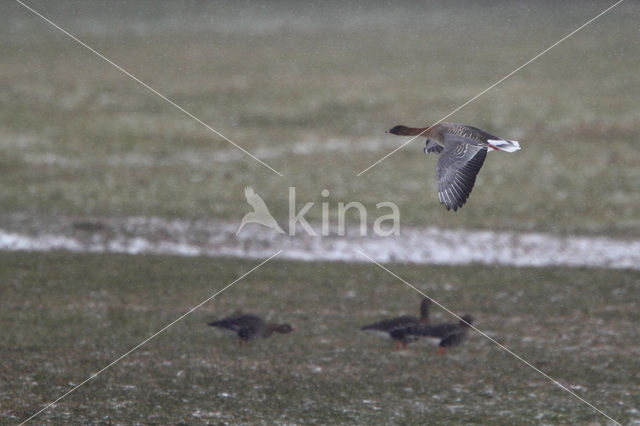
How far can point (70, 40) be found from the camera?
26344 millimetres

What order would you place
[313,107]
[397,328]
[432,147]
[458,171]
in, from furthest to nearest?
[313,107], [432,147], [397,328], [458,171]

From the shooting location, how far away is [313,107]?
67.7 feet

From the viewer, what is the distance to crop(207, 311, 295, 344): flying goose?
961 cm

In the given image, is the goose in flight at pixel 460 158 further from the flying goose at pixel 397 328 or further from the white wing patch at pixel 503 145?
the flying goose at pixel 397 328

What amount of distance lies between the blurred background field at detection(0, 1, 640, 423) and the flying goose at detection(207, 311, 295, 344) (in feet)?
0.59

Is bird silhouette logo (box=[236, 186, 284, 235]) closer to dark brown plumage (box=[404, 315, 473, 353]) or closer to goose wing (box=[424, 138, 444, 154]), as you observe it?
goose wing (box=[424, 138, 444, 154])

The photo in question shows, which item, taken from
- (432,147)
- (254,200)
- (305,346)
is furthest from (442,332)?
(254,200)

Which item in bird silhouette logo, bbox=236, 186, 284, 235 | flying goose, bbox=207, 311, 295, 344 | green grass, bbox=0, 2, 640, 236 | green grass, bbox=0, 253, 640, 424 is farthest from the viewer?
green grass, bbox=0, 2, 640, 236

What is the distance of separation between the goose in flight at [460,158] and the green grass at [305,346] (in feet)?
6.24

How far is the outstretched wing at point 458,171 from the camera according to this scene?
8.64 meters

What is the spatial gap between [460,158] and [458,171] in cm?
19

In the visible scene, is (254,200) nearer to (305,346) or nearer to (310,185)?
(310,185)

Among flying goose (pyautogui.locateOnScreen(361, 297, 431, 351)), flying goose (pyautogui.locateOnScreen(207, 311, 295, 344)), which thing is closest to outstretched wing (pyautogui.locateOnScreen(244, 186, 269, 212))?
flying goose (pyautogui.locateOnScreen(207, 311, 295, 344))

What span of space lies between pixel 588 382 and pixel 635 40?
19.4 metres
